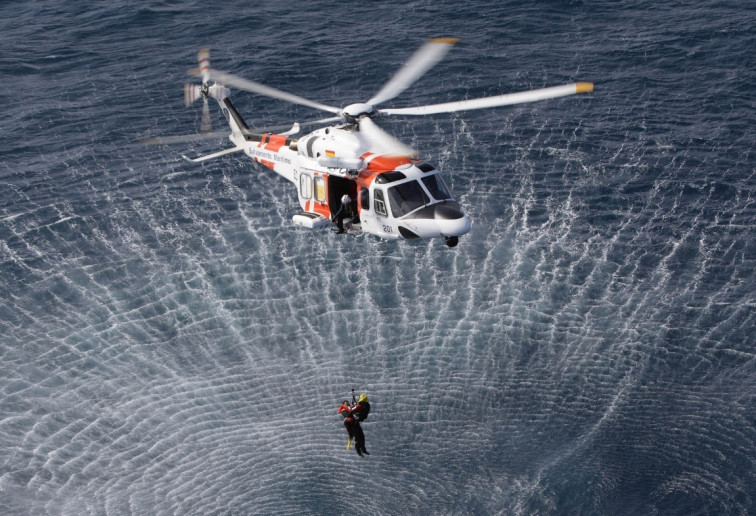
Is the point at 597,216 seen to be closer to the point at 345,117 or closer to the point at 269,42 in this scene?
the point at 345,117

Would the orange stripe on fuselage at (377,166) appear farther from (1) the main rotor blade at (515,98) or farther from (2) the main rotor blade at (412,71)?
(2) the main rotor blade at (412,71)

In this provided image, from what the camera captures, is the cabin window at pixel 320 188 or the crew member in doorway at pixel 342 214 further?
the cabin window at pixel 320 188

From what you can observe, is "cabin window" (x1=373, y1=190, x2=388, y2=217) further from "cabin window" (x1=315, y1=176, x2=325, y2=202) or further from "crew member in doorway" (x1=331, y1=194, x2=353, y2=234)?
"cabin window" (x1=315, y1=176, x2=325, y2=202)

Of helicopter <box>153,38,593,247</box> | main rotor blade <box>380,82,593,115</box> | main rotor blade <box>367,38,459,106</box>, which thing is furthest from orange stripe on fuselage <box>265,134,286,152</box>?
main rotor blade <box>380,82,593,115</box>

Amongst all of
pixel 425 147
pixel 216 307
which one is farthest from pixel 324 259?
pixel 425 147

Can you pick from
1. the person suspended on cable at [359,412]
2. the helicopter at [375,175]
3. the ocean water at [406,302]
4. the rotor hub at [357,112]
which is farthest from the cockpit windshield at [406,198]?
the person suspended on cable at [359,412]

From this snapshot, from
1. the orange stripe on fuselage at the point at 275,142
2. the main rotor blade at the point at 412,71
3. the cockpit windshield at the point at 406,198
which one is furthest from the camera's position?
the orange stripe on fuselage at the point at 275,142

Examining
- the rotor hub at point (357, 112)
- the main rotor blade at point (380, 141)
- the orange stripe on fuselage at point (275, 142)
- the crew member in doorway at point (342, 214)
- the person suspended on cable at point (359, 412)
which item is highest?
the rotor hub at point (357, 112)

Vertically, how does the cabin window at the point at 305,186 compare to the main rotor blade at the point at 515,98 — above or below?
below
